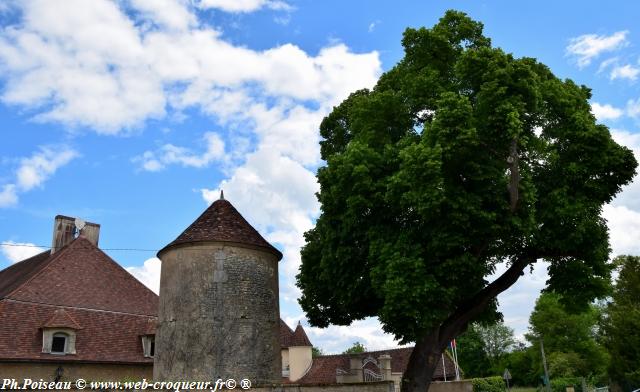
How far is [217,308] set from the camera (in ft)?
56.5

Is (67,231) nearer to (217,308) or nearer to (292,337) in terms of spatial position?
(217,308)

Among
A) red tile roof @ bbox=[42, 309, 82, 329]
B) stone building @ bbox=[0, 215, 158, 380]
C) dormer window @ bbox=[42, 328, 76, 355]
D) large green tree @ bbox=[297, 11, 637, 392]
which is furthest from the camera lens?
red tile roof @ bbox=[42, 309, 82, 329]

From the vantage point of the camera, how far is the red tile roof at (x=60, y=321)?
2094 cm

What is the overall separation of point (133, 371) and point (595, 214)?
762 inches

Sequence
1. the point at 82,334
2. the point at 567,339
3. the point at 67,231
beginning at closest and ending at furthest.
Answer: the point at 82,334 → the point at 67,231 → the point at 567,339

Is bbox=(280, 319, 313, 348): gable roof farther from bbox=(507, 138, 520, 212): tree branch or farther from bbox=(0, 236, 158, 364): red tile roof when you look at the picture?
bbox=(507, 138, 520, 212): tree branch

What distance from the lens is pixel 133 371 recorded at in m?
22.5

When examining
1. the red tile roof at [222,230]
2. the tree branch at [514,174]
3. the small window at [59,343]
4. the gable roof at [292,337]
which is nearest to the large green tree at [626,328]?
the tree branch at [514,174]

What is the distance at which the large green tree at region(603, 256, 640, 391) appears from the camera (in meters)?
28.1

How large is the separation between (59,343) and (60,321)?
3.10ft

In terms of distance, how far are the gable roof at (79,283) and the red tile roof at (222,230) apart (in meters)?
7.46

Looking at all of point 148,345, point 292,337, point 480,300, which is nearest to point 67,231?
point 148,345

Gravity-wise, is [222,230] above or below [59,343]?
above

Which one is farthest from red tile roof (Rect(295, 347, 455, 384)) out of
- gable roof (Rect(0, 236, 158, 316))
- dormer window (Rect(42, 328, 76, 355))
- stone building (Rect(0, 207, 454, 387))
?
dormer window (Rect(42, 328, 76, 355))
